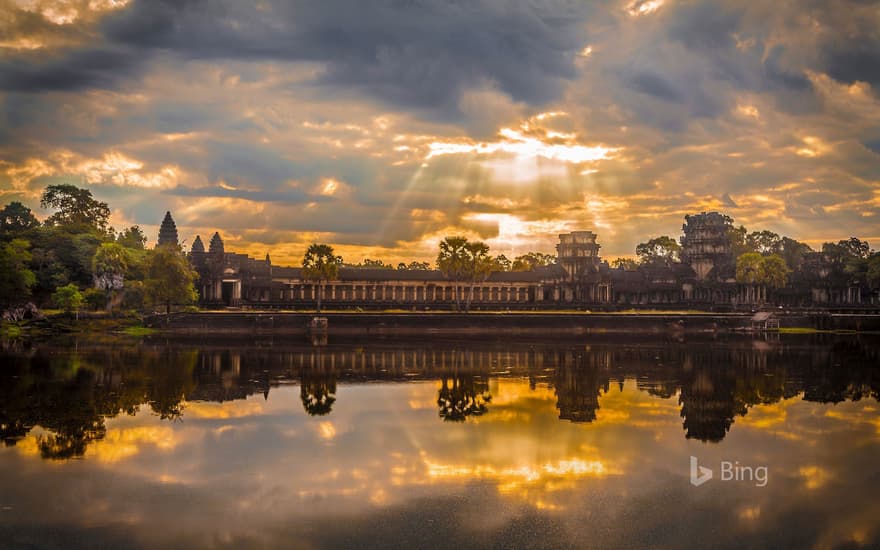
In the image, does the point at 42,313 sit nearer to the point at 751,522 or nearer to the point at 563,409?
the point at 563,409

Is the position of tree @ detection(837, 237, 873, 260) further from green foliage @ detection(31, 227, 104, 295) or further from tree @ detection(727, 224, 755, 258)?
green foliage @ detection(31, 227, 104, 295)

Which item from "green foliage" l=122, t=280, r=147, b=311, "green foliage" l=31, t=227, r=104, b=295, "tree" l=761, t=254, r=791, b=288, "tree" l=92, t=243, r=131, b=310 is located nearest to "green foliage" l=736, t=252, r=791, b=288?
"tree" l=761, t=254, r=791, b=288

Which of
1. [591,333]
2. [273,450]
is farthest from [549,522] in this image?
[591,333]

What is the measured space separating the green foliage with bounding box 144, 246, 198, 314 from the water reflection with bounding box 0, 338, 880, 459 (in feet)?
71.5

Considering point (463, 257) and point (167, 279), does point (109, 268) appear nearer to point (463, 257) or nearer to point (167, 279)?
point (167, 279)

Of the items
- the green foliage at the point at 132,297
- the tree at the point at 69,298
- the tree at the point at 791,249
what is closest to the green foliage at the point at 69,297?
the tree at the point at 69,298

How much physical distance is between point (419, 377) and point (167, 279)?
152 feet

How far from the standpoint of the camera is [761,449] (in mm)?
19078

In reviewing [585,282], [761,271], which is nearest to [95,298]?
[585,282]

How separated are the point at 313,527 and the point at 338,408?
12279 millimetres

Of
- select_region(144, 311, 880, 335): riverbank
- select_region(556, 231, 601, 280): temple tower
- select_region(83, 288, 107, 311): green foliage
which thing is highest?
select_region(556, 231, 601, 280): temple tower

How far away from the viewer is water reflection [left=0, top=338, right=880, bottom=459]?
76.3ft

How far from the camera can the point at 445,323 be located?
68.2m

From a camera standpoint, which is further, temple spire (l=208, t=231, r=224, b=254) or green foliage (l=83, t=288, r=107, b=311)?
temple spire (l=208, t=231, r=224, b=254)
